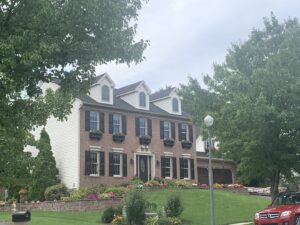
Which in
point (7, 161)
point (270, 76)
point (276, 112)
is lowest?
point (7, 161)

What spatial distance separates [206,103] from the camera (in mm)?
23703

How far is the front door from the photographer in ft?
138


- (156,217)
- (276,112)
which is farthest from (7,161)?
(276,112)

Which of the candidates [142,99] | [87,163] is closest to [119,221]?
[87,163]

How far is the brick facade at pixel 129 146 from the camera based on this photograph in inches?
1524

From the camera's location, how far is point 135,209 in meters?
23.1

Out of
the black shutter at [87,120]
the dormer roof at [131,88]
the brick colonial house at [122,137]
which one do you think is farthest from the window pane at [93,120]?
the dormer roof at [131,88]

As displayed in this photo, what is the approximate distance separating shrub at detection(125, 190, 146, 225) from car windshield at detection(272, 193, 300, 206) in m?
5.87

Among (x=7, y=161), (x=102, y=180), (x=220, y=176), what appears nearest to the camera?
(x=7, y=161)

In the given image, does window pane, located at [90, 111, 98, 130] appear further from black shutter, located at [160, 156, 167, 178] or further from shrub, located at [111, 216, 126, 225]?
shrub, located at [111, 216, 126, 225]

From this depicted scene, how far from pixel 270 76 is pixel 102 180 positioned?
821 inches

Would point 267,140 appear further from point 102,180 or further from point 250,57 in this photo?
point 102,180

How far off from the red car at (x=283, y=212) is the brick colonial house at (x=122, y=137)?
2024 cm

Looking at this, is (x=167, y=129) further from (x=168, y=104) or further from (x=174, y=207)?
(x=174, y=207)
